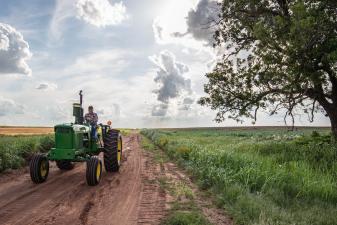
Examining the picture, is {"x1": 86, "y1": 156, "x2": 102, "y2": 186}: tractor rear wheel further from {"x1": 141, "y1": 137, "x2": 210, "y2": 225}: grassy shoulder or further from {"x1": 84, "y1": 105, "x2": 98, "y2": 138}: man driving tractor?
{"x1": 84, "y1": 105, "x2": 98, "y2": 138}: man driving tractor

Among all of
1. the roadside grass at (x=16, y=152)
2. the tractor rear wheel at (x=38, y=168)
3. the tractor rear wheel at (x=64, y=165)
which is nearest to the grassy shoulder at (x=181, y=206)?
the tractor rear wheel at (x=38, y=168)

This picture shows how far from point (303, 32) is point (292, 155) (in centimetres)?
552

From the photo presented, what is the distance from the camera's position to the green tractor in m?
12.4

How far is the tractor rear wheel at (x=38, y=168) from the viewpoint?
1246cm

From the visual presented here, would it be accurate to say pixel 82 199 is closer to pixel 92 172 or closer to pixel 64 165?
pixel 92 172

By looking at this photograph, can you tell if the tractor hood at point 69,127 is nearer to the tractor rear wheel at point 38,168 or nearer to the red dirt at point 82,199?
the tractor rear wheel at point 38,168

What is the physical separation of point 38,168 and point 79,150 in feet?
5.23

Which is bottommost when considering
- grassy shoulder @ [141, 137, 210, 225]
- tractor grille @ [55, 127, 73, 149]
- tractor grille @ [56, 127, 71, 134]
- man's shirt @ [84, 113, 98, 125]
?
grassy shoulder @ [141, 137, 210, 225]

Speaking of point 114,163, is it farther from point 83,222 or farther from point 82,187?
point 83,222

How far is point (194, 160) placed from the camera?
16.3 metres

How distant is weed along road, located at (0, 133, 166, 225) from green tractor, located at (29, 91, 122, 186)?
0.40m

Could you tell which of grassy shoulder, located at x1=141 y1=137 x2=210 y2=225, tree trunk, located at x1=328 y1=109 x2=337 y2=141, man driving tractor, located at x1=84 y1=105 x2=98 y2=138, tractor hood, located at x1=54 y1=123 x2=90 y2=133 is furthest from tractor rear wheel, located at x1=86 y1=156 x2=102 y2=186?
tree trunk, located at x1=328 y1=109 x2=337 y2=141

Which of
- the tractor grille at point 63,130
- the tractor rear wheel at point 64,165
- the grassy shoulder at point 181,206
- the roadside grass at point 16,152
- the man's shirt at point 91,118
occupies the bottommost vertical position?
the grassy shoulder at point 181,206

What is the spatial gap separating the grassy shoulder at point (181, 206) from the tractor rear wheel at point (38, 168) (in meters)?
3.65
